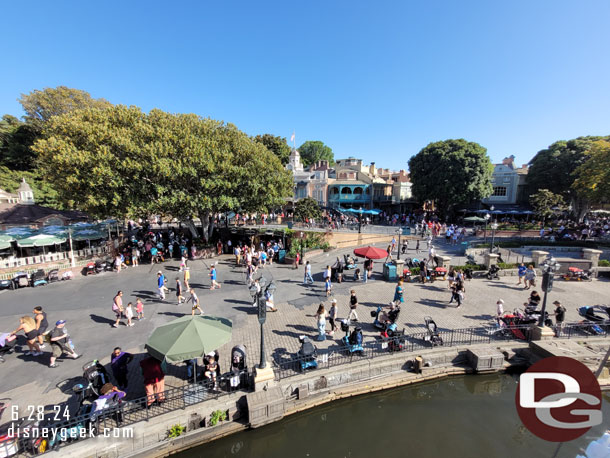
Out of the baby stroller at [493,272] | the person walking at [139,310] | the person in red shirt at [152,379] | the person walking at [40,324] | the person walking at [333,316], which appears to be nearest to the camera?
the person in red shirt at [152,379]

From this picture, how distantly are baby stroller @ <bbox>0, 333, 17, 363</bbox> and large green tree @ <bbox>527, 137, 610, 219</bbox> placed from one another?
49446 millimetres

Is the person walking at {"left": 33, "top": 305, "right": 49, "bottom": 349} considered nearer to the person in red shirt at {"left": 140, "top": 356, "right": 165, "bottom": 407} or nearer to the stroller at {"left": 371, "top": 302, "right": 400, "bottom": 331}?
the person in red shirt at {"left": 140, "top": 356, "right": 165, "bottom": 407}

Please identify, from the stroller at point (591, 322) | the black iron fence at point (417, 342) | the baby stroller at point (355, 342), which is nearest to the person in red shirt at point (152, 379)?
the black iron fence at point (417, 342)

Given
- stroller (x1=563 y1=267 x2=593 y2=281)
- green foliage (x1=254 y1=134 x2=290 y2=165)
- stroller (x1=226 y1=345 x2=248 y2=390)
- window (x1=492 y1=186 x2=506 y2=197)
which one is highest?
green foliage (x1=254 y1=134 x2=290 y2=165)

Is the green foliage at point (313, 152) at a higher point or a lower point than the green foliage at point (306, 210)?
higher

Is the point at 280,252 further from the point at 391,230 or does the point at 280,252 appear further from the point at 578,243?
the point at 578,243

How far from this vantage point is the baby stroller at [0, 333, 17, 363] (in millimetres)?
8539

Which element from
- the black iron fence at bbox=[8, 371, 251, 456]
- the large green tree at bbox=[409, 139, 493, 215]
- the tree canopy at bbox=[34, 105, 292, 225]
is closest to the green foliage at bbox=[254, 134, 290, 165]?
the large green tree at bbox=[409, 139, 493, 215]

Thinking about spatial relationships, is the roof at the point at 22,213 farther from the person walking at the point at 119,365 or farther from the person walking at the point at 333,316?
the person walking at the point at 333,316

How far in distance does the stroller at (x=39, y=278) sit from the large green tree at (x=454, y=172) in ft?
130

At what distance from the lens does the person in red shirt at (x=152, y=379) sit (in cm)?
677

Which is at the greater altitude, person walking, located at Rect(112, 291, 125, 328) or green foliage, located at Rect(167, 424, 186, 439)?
person walking, located at Rect(112, 291, 125, 328)

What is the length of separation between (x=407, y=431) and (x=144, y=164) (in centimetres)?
1907

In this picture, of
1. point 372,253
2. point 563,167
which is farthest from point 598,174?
point 372,253
